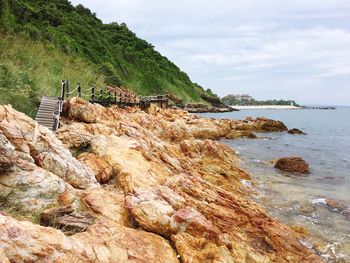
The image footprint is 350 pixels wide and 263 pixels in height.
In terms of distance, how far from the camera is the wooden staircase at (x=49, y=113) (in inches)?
538

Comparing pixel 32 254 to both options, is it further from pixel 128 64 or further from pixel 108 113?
pixel 128 64

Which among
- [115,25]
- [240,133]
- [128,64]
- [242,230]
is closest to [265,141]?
[240,133]

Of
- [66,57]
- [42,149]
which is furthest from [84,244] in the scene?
[66,57]

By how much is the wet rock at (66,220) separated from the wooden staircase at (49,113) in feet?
21.7

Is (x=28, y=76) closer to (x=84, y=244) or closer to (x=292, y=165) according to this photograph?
(x=84, y=244)

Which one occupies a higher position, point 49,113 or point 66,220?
point 49,113

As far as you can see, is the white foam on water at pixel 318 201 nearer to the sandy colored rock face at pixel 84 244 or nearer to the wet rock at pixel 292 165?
the wet rock at pixel 292 165

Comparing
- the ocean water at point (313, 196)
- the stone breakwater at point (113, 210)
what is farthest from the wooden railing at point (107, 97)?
the ocean water at point (313, 196)

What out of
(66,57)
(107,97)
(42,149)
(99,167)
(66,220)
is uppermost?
(66,57)

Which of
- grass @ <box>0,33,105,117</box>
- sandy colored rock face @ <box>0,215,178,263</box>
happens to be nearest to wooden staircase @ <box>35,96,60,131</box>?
grass @ <box>0,33,105,117</box>

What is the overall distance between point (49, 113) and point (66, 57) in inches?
800

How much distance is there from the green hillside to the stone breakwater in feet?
19.3

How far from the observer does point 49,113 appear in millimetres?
14844

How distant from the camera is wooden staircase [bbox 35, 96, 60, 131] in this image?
44.9 feet
